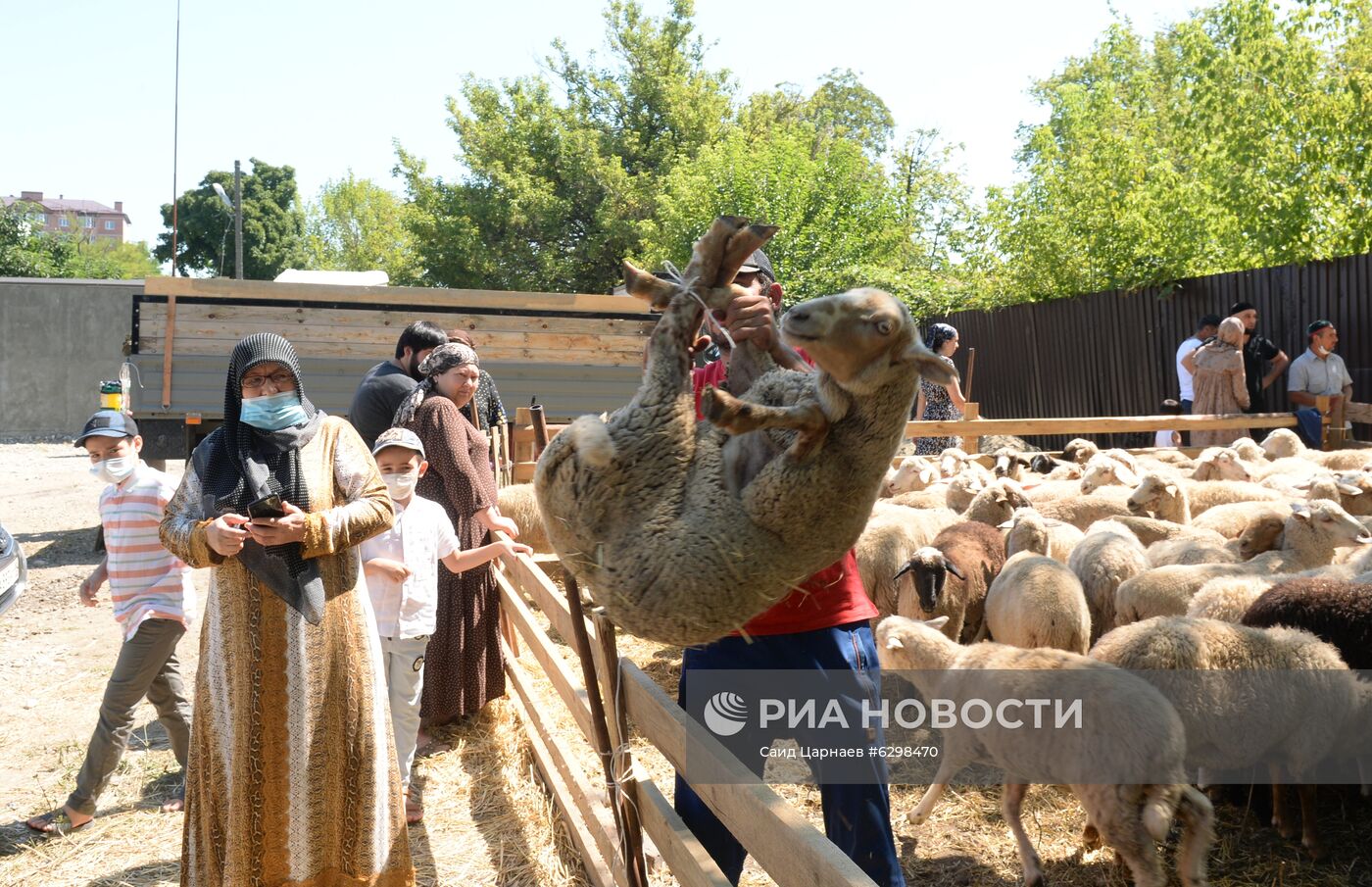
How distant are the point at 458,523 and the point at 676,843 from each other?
3.09 meters

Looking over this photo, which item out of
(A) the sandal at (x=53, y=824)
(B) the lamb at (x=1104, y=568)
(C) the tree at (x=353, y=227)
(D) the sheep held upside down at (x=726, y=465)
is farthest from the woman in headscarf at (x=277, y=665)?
(C) the tree at (x=353, y=227)

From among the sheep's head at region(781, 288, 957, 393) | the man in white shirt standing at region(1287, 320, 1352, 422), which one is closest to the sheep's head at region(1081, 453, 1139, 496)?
the man in white shirt standing at region(1287, 320, 1352, 422)

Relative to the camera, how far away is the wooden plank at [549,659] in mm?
3797

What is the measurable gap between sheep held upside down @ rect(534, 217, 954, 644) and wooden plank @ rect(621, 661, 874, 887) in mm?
449

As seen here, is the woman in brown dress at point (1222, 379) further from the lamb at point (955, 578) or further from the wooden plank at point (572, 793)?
the wooden plank at point (572, 793)

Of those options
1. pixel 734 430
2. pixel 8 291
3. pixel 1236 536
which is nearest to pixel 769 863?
pixel 734 430

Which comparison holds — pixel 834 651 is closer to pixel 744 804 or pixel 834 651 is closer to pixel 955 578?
pixel 744 804

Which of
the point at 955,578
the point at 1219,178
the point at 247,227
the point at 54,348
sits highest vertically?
the point at 247,227

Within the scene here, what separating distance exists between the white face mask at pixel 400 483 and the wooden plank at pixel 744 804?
192 centimetres

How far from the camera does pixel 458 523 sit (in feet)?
17.6

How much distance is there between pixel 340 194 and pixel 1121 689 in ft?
183

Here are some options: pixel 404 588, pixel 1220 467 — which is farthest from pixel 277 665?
pixel 1220 467

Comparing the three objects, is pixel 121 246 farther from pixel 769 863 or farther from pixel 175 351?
pixel 769 863

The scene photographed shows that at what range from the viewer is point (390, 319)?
11.2 m
